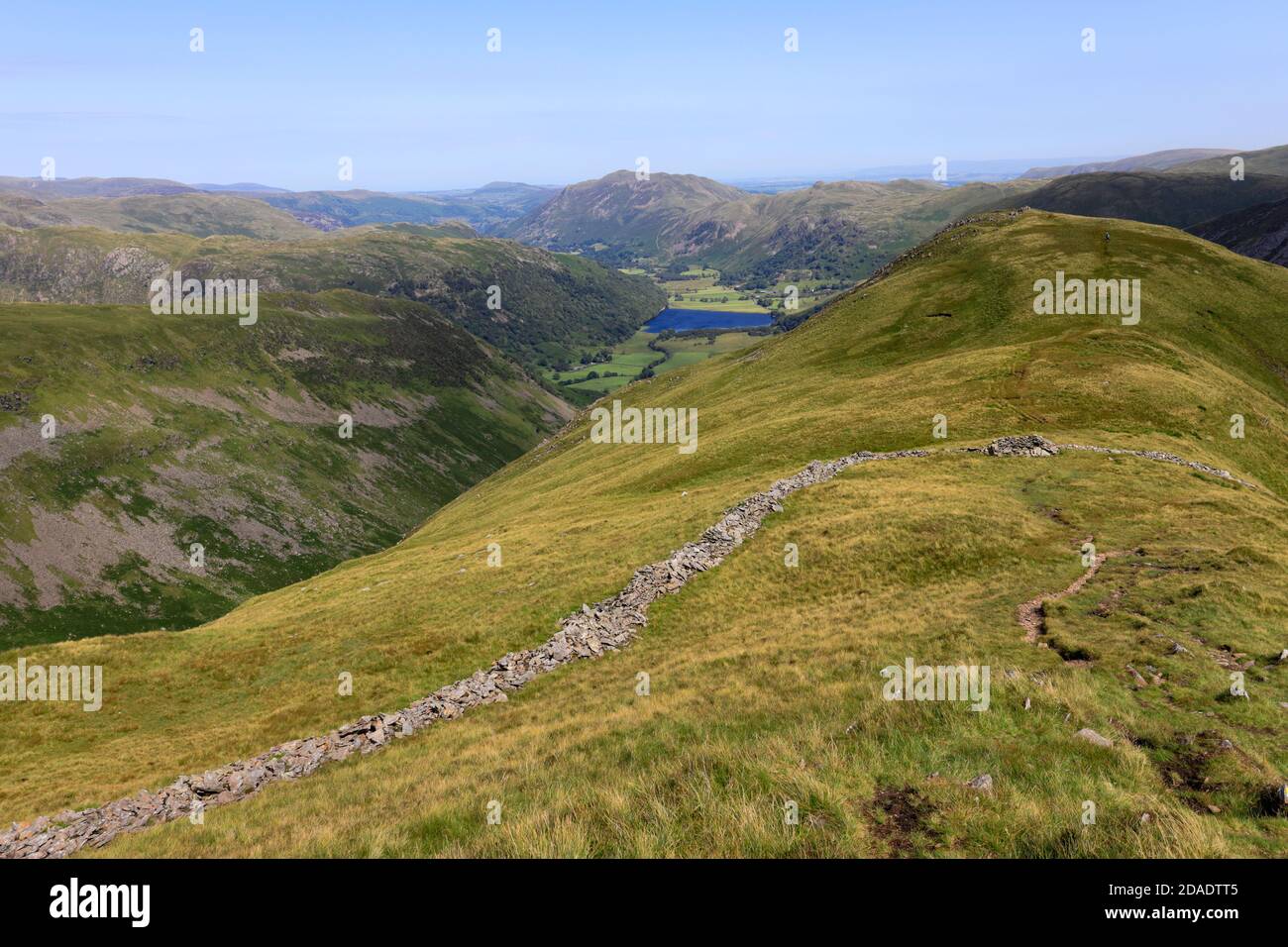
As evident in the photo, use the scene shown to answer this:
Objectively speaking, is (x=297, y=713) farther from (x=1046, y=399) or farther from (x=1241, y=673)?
(x=1046, y=399)

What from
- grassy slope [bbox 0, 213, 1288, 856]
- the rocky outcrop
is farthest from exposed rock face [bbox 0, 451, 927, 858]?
the rocky outcrop

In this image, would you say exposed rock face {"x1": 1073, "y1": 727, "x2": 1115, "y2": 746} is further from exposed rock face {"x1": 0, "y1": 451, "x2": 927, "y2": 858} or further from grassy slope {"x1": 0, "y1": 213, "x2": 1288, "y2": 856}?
exposed rock face {"x1": 0, "y1": 451, "x2": 927, "y2": 858}

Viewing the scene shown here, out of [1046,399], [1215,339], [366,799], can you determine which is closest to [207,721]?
[366,799]

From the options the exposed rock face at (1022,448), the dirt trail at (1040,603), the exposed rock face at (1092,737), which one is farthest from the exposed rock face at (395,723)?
the exposed rock face at (1022,448)

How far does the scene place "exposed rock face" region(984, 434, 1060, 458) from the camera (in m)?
47.4

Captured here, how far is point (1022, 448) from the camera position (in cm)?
4831

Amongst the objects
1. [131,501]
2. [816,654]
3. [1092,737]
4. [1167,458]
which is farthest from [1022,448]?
[131,501]

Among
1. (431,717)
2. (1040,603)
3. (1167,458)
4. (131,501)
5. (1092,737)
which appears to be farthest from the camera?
(131,501)

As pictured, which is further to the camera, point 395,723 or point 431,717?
point 431,717

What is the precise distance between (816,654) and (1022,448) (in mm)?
35319

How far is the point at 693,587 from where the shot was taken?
35469mm

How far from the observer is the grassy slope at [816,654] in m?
11.1

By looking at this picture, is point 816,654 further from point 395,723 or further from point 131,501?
point 131,501

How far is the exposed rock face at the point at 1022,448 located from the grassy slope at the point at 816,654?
7.42 feet
